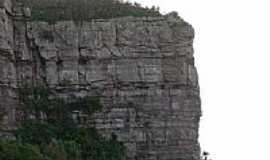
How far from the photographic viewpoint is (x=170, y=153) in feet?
142

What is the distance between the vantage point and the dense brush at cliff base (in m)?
44.6

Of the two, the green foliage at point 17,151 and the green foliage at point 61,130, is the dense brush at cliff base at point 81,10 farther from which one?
the green foliage at point 17,151

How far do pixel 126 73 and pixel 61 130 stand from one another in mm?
3844

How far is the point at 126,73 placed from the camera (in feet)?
144

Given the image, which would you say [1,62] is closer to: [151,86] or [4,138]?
[4,138]

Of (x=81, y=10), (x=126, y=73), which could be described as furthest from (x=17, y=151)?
(x=81, y=10)

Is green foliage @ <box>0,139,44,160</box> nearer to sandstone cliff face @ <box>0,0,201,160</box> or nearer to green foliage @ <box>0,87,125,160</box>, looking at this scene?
green foliage @ <box>0,87,125,160</box>

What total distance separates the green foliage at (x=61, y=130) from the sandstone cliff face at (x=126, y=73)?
418 mm

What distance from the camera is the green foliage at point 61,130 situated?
41.2 metres

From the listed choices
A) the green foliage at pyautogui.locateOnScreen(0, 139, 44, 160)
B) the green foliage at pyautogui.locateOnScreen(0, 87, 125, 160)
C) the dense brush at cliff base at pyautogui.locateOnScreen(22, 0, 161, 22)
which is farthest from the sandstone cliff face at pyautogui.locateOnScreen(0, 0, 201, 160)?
the green foliage at pyautogui.locateOnScreen(0, 139, 44, 160)

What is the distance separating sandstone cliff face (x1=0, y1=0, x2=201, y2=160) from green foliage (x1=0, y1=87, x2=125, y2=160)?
0.42m

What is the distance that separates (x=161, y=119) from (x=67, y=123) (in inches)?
161

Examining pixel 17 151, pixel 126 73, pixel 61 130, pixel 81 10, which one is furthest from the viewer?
pixel 81 10

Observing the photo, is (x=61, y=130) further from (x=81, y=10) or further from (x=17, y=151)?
(x=81, y=10)
